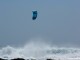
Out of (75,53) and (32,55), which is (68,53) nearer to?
(75,53)

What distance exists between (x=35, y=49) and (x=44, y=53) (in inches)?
64.0

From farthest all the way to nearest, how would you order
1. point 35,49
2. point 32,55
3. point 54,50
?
point 54,50
point 35,49
point 32,55

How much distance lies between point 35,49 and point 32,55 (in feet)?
13.8

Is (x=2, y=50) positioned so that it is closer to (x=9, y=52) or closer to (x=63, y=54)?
(x=9, y=52)

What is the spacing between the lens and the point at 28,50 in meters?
59.8

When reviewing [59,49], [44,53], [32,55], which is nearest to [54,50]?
[59,49]

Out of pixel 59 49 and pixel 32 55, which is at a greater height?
pixel 59 49

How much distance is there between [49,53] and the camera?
61500 mm

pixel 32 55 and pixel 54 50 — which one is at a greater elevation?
pixel 54 50

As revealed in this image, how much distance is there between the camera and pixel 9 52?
60.5 meters

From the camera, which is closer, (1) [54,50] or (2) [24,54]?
(2) [24,54]

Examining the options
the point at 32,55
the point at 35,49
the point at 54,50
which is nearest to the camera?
the point at 32,55

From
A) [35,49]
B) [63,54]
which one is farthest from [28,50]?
[63,54]

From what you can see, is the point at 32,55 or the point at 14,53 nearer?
the point at 32,55
